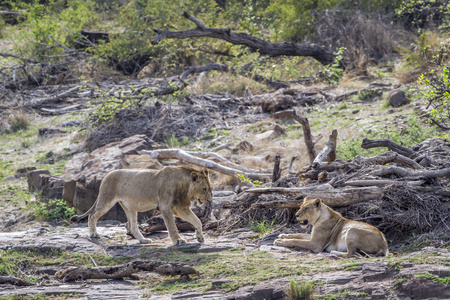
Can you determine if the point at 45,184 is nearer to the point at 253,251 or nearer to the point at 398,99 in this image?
the point at 253,251

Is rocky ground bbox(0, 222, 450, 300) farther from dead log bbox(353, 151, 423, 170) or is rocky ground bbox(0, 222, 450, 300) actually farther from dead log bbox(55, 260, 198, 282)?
dead log bbox(353, 151, 423, 170)

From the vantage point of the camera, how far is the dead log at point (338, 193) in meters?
8.47

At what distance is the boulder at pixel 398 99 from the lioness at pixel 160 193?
9544 mm

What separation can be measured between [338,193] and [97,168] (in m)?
6.21

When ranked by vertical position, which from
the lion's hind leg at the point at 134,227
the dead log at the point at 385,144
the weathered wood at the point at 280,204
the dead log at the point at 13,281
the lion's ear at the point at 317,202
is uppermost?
the dead log at the point at 385,144

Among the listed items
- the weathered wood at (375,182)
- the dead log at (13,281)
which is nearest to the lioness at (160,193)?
the dead log at (13,281)

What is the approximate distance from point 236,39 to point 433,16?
1098 cm

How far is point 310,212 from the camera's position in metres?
8.21

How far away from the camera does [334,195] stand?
8.72 m

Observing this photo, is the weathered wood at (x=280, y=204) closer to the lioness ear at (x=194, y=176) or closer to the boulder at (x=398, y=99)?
the lioness ear at (x=194, y=176)

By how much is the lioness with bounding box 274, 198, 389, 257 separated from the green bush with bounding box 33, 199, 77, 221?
558 centimetres

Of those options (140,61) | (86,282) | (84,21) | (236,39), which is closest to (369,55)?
(236,39)

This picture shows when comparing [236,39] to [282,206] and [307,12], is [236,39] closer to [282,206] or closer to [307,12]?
[307,12]

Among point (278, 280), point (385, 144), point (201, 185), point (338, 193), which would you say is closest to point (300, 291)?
point (278, 280)
